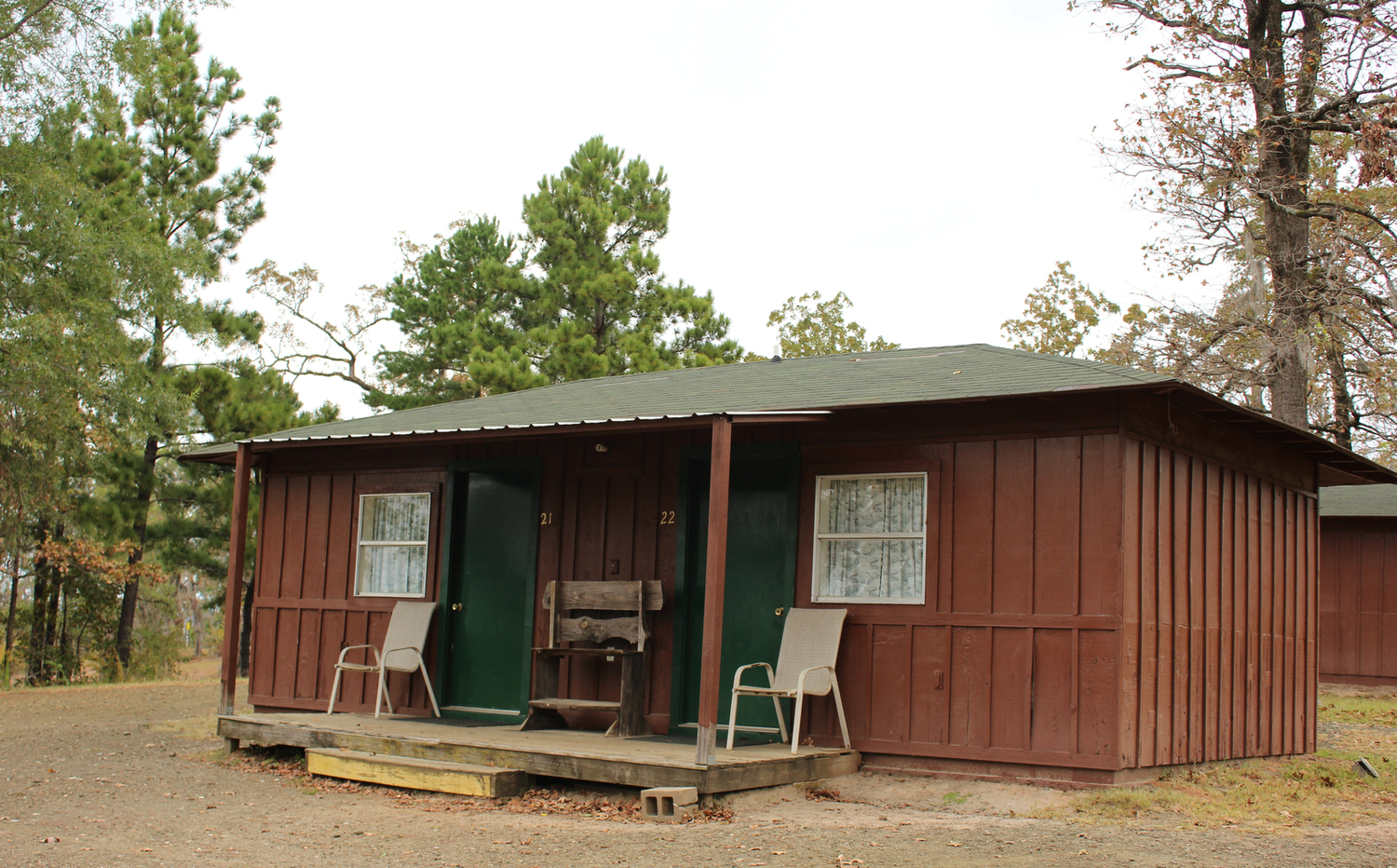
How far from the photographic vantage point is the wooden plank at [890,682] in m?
7.73

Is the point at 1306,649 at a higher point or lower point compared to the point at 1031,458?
lower

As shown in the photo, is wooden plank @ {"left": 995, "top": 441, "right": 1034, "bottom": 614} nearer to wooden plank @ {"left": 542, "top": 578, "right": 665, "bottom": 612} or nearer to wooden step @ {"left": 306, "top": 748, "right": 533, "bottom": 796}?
wooden plank @ {"left": 542, "top": 578, "right": 665, "bottom": 612}

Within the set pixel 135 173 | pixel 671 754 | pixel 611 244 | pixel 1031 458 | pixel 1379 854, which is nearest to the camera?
pixel 1379 854

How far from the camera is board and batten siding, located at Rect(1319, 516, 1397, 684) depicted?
1603 centimetres

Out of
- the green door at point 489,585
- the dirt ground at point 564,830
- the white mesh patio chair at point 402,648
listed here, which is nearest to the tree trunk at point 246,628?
the white mesh patio chair at point 402,648

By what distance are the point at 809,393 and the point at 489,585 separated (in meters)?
3.25

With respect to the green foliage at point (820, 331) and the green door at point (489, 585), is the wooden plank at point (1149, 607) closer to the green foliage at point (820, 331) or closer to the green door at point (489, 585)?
the green door at point (489, 585)

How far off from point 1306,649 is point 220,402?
56.8ft

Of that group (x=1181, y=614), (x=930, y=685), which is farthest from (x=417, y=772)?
(x=1181, y=614)

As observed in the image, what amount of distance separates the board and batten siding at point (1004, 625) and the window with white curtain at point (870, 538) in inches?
3.9

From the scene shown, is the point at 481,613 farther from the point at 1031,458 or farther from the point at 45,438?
the point at 45,438

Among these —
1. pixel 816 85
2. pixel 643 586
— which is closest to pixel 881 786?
pixel 643 586

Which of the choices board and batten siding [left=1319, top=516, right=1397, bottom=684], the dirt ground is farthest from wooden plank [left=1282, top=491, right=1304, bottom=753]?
board and batten siding [left=1319, top=516, right=1397, bottom=684]

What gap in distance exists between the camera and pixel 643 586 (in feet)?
28.1
